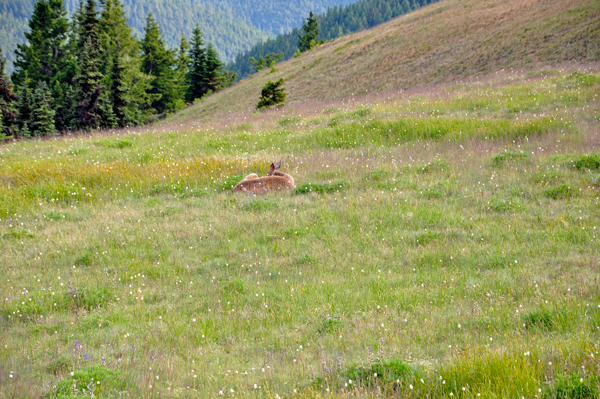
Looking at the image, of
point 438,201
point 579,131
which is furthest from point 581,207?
point 579,131

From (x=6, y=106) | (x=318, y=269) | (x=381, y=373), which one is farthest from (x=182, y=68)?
(x=381, y=373)

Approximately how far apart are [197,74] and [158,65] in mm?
5956

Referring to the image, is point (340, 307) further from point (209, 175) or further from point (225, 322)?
point (209, 175)

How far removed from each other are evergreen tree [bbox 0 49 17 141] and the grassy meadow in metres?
25.9

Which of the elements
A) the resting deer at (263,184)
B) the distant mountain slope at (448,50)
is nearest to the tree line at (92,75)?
the distant mountain slope at (448,50)

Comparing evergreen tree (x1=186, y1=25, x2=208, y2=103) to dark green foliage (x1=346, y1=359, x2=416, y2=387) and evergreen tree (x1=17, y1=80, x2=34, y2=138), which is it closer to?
evergreen tree (x1=17, y1=80, x2=34, y2=138)

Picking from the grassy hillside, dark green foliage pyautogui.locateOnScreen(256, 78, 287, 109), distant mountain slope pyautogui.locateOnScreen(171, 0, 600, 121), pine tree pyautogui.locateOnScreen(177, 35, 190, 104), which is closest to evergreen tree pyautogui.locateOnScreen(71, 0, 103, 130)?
distant mountain slope pyautogui.locateOnScreen(171, 0, 600, 121)

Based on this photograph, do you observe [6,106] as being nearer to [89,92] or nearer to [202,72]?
[89,92]

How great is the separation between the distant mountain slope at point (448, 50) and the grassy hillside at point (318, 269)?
15925 mm

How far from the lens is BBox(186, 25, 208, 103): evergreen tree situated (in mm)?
63191

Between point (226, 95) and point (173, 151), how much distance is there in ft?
122

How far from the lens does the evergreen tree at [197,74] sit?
63.2 m

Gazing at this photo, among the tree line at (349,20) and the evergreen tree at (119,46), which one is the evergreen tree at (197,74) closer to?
the evergreen tree at (119,46)

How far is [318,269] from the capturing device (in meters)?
6.65
